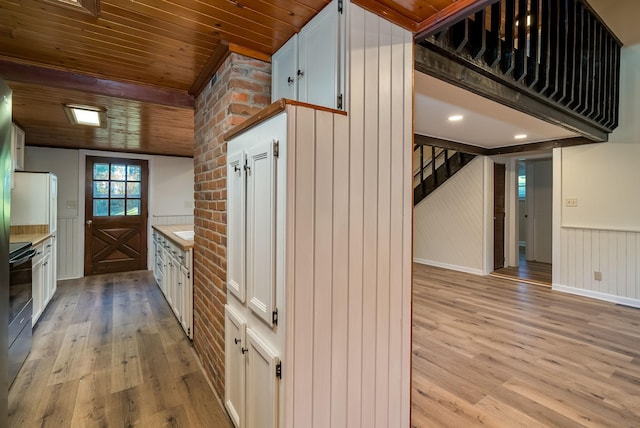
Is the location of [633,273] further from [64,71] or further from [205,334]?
[64,71]

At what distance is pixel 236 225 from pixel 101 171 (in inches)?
189

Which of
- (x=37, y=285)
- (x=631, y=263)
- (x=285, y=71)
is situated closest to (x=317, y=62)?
(x=285, y=71)

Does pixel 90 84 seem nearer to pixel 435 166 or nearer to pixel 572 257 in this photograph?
pixel 435 166

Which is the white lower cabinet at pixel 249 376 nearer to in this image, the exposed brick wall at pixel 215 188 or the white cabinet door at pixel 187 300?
the exposed brick wall at pixel 215 188

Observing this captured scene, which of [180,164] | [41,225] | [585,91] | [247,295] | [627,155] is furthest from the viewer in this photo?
[180,164]

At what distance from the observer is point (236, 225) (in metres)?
1.62

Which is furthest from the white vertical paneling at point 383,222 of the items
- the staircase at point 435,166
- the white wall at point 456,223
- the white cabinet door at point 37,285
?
the staircase at point 435,166

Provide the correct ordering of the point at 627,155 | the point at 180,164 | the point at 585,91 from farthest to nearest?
the point at 180,164 < the point at 627,155 < the point at 585,91

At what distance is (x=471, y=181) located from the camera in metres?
5.33

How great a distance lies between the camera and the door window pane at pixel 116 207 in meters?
5.20

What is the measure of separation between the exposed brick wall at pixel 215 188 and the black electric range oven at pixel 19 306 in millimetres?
1156

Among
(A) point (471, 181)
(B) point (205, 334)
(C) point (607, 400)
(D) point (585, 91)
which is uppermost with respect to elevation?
(D) point (585, 91)

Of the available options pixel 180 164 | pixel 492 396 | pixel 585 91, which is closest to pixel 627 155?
pixel 585 91

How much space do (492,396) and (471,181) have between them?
161 inches
